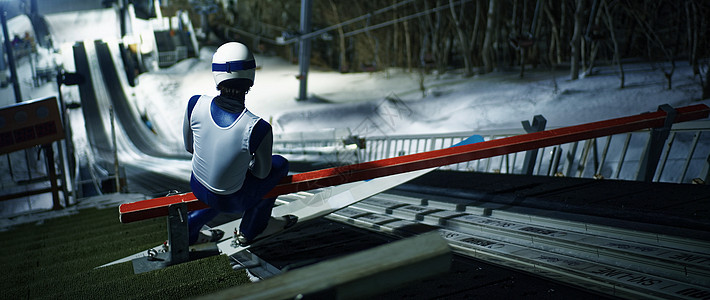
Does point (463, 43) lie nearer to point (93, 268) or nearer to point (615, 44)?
point (615, 44)

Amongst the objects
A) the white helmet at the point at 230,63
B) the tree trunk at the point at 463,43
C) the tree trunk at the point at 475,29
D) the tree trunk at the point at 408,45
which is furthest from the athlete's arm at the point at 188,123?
the tree trunk at the point at 408,45

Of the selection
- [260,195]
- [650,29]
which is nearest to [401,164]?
[260,195]

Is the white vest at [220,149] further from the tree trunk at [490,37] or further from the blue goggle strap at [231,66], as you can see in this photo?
the tree trunk at [490,37]

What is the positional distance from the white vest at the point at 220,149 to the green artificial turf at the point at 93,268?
0.47m

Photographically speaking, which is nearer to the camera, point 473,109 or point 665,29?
→ point 665,29

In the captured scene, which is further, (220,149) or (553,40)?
(553,40)

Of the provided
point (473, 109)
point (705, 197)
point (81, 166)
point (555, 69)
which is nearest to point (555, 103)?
point (555, 69)

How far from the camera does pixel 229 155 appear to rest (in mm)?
1974

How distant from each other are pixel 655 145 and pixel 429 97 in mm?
4495

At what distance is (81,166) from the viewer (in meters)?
10.4

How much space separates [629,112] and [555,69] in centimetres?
132

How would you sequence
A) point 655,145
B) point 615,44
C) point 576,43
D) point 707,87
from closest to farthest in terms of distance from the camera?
1. point 655,145
2. point 707,87
3. point 615,44
4. point 576,43

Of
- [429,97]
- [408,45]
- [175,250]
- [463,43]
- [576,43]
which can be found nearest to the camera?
[175,250]

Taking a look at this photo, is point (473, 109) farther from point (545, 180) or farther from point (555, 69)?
point (545, 180)
